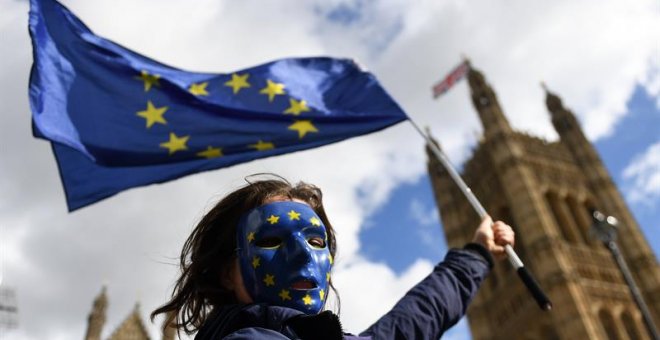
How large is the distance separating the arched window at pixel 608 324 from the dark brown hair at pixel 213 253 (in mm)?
31745

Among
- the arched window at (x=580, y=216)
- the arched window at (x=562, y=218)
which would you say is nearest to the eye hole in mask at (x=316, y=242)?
the arched window at (x=562, y=218)

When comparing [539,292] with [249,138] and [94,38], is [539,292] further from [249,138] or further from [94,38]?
[94,38]

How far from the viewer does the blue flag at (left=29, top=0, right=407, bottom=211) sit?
5.20m

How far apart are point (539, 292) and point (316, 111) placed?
3321mm

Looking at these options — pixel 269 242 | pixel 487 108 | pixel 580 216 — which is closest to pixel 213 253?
pixel 269 242

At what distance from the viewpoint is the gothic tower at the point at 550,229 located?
31.5 meters

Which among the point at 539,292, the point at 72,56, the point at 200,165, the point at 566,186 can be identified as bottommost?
the point at 539,292

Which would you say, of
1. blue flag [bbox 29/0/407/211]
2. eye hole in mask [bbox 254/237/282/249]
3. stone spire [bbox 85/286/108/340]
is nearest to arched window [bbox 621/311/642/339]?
stone spire [bbox 85/286/108/340]

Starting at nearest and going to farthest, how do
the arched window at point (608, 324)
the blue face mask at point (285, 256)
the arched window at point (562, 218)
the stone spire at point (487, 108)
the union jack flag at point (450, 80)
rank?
1. the blue face mask at point (285, 256)
2. the union jack flag at point (450, 80)
3. the arched window at point (608, 324)
4. the arched window at point (562, 218)
5. the stone spire at point (487, 108)

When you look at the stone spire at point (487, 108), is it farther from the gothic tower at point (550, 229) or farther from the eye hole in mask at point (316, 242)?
the eye hole in mask at point (316, 242)

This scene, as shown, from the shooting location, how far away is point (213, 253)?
2.30 metres

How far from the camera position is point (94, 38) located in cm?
570

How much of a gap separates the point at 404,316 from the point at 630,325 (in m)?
34.3

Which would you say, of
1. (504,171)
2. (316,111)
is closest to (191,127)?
(316,111)
